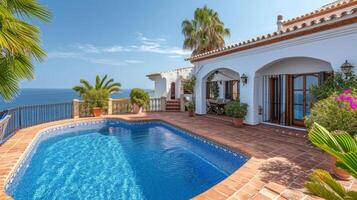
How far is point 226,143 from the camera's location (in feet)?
24.5

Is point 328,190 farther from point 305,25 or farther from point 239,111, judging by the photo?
point 239,111

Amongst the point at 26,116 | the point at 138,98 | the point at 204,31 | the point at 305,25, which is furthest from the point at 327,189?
the point at 204,31

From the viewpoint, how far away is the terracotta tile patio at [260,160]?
4043mm

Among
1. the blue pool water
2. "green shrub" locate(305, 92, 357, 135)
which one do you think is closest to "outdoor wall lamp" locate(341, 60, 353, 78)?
"green shrub" locate(305, 92, 357, 135)

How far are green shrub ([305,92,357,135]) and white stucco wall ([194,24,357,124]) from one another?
2718 millimetres

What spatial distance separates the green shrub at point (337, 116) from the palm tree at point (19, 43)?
6.25 m

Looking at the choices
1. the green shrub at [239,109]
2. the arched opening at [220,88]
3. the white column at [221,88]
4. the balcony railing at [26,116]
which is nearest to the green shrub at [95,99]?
the balcony railing at [26,116]

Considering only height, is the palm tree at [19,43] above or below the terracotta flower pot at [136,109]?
above

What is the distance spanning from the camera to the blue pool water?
5.10 meters

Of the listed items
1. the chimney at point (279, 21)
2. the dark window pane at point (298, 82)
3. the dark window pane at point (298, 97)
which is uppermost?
the chimney at point (279, 21)

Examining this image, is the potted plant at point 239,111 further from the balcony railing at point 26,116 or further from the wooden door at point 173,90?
the wooden door at point 173,90

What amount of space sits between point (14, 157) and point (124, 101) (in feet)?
33.6

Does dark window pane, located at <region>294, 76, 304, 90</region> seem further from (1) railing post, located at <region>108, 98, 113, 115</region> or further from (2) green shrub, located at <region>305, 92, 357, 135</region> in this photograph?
(1) railing post, located at <region>108, 98, 113, 115</region>

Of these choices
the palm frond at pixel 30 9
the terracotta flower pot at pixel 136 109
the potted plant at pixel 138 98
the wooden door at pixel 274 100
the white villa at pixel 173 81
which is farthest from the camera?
the white villa at pixel 173 81
